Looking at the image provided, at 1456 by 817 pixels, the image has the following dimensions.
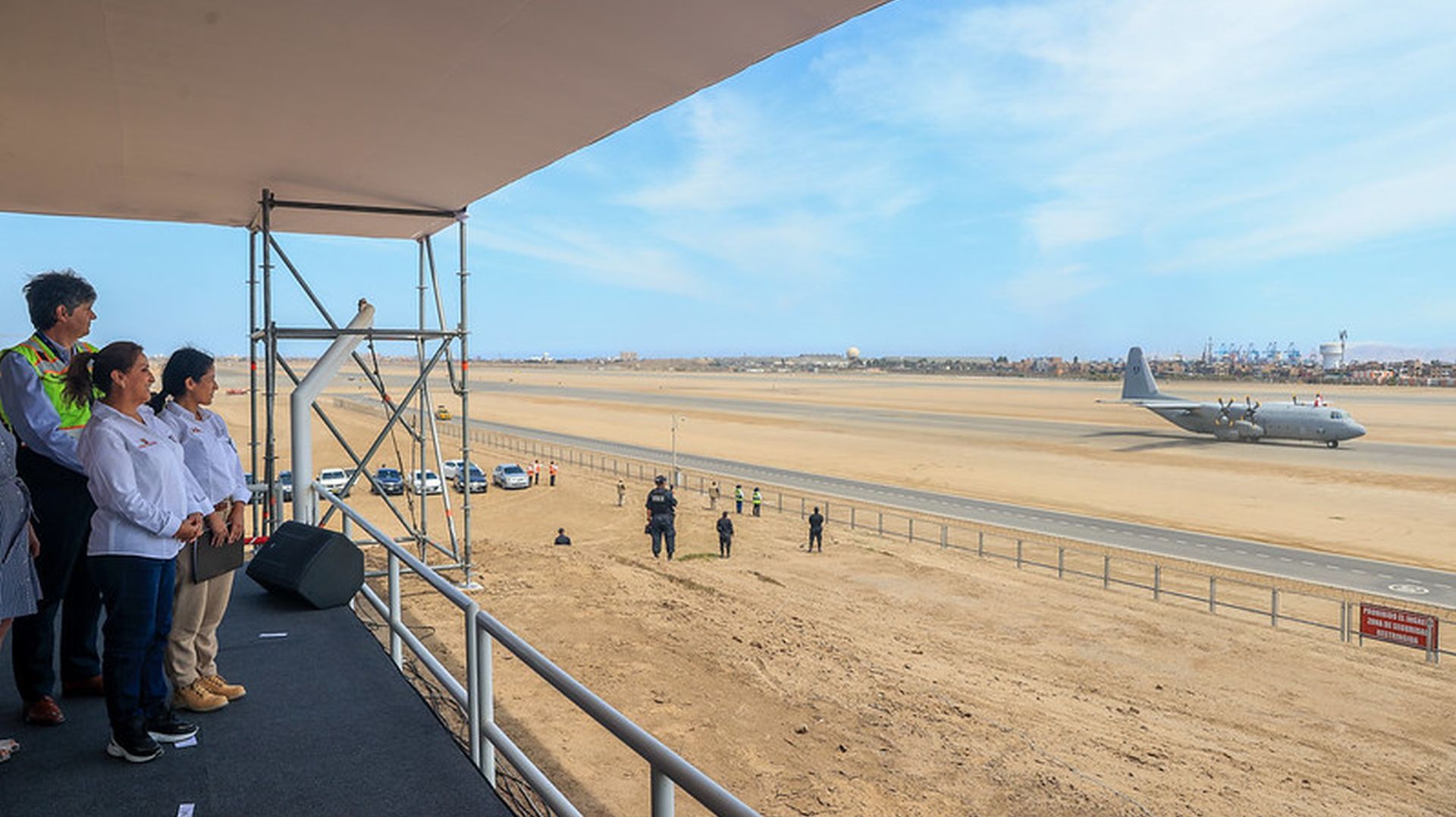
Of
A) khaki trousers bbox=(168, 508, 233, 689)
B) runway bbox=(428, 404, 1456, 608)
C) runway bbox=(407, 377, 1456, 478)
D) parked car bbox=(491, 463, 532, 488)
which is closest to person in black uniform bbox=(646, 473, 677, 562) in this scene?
runway bbox=(428, 404, 1456, 608)

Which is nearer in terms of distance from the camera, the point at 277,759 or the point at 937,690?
the point at 277,759

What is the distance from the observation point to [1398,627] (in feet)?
46.8

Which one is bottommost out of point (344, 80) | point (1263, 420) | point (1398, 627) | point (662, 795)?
point (1398, 627)

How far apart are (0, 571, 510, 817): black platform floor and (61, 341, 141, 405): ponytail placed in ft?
5.99

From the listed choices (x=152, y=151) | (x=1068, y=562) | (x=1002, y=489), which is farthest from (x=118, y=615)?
(x=1002, y=489)

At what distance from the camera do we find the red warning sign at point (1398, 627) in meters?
13.9

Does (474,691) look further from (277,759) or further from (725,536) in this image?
(725,536)

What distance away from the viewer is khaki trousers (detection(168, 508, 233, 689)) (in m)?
4.40

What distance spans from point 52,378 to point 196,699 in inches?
74.9

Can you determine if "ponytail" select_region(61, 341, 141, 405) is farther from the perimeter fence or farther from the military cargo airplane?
the military cargo airplane

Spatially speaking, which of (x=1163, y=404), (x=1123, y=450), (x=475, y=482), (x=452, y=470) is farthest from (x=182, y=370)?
(x=1163, y=404)

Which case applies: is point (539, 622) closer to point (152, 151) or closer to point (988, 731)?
point (988, 731)

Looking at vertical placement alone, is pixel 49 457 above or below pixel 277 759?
above

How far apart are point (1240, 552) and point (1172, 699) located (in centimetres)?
1284
